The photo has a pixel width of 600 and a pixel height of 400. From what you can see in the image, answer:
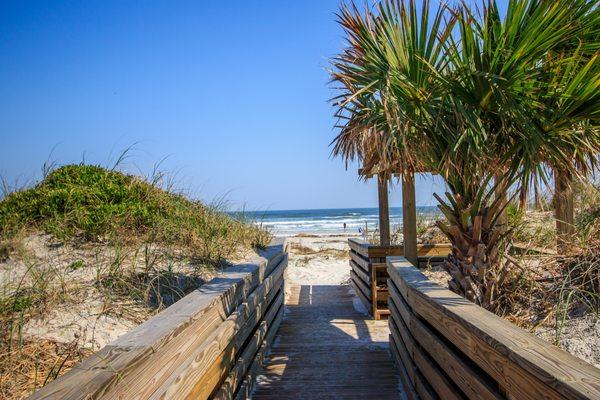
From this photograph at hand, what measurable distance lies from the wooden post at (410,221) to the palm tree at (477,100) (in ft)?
5.86

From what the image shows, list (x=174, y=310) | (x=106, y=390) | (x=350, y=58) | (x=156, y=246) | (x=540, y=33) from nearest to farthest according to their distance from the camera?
(x=106, y=390) → (x=174, y=310) → (x=540, y=33) → (x=350, y=58) → (x=156, y=246)

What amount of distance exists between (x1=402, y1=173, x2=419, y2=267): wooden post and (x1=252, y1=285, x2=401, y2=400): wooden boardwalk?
3.60 feet

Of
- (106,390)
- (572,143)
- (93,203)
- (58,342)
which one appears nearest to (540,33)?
(572,143)

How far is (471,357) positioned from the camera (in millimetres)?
2000

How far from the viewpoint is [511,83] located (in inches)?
109

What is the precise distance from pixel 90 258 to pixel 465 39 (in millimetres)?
3262

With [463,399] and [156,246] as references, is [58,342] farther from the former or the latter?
[463,399]

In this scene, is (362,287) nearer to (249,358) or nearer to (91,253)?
(249,358)

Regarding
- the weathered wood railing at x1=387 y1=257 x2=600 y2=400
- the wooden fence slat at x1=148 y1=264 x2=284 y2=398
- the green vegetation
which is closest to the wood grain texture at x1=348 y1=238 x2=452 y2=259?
the green vegetation

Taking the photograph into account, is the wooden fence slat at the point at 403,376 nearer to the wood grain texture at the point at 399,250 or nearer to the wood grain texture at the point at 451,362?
the wood grain texture at the point at 451,362

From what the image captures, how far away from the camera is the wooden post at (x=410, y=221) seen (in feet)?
17.4

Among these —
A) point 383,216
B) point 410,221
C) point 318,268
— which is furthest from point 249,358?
point 318,268

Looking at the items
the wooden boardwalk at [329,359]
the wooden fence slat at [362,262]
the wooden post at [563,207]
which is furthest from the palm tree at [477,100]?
the wooden fence slat at [362,262]

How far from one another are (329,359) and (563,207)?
10.5ft
